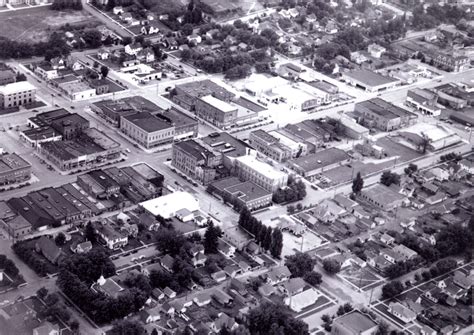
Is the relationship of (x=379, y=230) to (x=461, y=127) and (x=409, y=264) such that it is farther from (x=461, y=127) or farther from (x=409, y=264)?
(x=461, y=127)

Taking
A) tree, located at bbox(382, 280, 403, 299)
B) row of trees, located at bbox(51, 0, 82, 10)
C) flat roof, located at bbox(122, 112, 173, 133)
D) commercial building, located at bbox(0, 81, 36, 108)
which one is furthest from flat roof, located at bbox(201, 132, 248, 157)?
row of trees, located at bbox(51, 0, 82, 10)

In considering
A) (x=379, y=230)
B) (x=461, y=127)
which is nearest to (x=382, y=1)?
(x=461, y=127)

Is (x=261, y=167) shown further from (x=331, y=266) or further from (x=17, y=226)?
(x=17, y=226)

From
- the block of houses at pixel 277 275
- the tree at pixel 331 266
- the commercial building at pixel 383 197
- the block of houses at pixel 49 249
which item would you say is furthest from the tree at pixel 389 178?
the block of houses at pixel 49 249

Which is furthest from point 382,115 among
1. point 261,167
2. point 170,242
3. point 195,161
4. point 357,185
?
point 170,242

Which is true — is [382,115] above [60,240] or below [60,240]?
below

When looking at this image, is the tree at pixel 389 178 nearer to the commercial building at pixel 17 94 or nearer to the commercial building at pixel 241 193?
the commercial building at pixel 241 193
